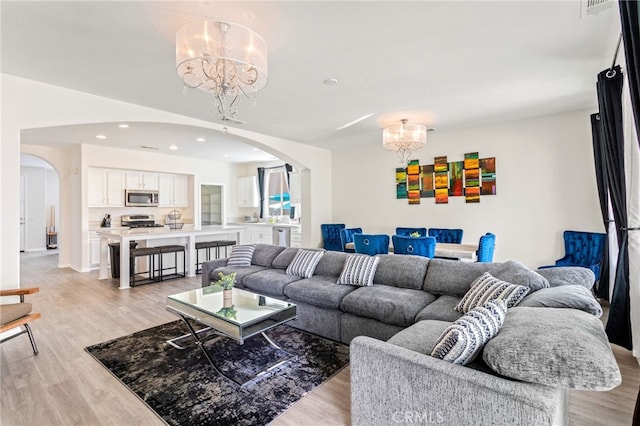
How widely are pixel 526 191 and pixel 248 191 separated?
23.1 ft

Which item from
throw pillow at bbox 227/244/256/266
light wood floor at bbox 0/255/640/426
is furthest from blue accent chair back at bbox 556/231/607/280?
throw pillow at bbox 227/244/256/266

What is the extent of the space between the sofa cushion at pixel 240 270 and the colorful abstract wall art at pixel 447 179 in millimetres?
3235

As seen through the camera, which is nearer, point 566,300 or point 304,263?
point 566,300

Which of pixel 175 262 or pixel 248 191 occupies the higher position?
pixel 248 191

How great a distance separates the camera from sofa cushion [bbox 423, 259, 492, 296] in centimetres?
280

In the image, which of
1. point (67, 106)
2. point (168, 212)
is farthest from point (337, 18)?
point (168, 212)

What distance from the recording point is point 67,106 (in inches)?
135

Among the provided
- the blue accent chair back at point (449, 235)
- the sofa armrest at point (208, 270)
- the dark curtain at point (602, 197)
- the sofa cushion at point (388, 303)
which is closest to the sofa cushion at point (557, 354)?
the sofa cushion at point (388, 303)

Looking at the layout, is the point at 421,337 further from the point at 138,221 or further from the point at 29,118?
the point at 138,221

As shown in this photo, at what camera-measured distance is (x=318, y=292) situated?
3.16 m

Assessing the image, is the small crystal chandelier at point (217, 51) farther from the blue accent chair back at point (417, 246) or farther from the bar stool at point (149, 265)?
the bar stool at point (149, 265)

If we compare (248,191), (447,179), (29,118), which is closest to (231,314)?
(29,118)

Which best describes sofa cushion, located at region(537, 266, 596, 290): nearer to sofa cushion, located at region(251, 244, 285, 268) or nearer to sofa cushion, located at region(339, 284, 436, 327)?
sofa cushion, located at region(339, 284, 436, 327)

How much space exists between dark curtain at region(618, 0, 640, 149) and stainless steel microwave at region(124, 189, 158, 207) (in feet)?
27.8
